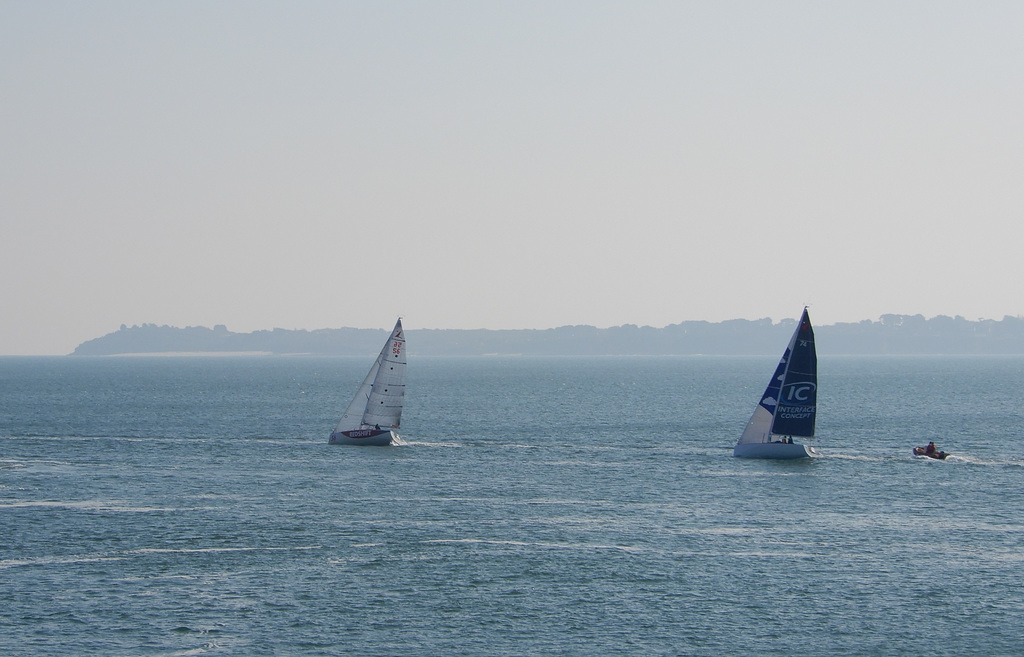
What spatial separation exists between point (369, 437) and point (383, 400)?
12.1 feet

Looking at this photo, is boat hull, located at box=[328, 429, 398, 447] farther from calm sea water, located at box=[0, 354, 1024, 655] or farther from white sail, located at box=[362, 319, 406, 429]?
calm sea water, located at box=[0, 354, 1024, 655]

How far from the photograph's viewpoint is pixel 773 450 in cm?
9944

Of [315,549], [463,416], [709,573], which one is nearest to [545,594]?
[709,573]

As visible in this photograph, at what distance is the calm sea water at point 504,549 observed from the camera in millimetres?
47281

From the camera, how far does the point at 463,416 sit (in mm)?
154500

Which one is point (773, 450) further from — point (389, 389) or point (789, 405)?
point (389, 389)

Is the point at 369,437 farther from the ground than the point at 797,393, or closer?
closer

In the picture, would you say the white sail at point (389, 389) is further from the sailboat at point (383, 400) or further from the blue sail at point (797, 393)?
the blue sail at point (797, 393)

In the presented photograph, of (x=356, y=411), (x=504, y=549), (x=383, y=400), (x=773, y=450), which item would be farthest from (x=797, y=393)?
(x=504, y=549)

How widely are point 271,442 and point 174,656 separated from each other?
236ft

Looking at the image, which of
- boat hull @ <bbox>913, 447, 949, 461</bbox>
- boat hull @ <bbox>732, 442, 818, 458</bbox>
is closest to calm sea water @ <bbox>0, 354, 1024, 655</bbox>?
boat hull @ <bbox>913, 447, 949, 461</bbox>

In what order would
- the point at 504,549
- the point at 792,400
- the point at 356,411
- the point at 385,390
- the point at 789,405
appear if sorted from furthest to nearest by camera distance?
1. the point at 356,411
2. the point at 385,390
3. the point at 789,405
4. the point at 792,400
5. the point at 504,549

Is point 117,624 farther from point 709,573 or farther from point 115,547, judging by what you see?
point 709,573

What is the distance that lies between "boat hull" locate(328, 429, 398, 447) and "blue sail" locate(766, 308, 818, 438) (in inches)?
Answer: 1372
